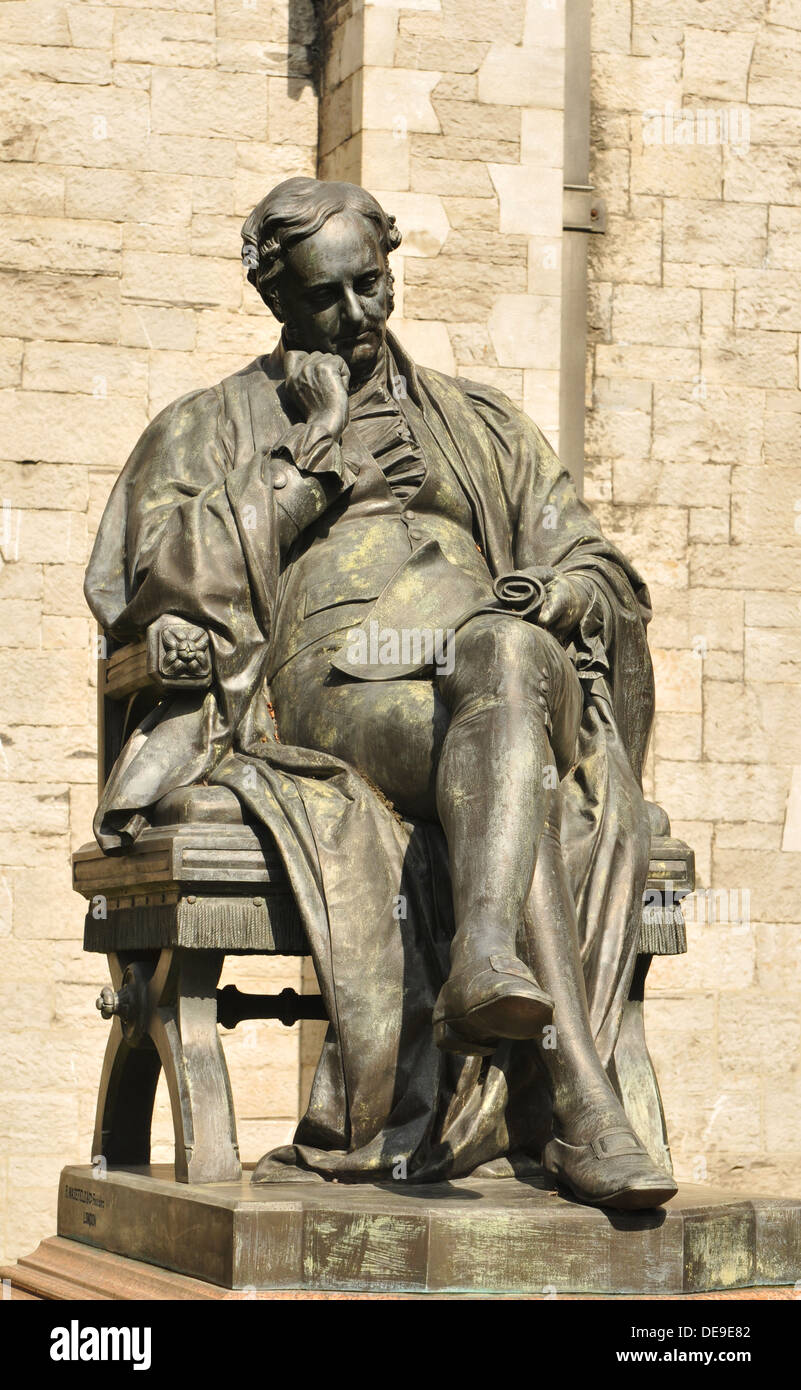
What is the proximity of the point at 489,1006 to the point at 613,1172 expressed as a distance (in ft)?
1.24

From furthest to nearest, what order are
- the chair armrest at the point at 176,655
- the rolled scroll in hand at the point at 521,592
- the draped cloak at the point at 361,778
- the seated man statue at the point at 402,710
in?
1. the chair armrest at the point at 176,655
2. the rolled scroll in hand at the point at 521,592
3. the draped cloak at the point at 361,778
4. the seated man statue at the point at 402,710

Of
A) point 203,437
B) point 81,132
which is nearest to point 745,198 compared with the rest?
point 81,132

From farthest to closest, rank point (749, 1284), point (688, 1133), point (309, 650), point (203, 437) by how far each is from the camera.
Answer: point (688, 1133) < point (203, 437) < point (309, 650) < point (749, 1284)

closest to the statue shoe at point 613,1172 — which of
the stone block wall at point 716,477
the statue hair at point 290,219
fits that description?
the statue hair at point 290,219

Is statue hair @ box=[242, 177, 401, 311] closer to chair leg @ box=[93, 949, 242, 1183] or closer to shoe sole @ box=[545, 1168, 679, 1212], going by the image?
chair leg @ box=[93, 949, 242, 1183]

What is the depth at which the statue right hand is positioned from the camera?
4691 millimetres

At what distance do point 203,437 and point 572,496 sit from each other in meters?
0.83

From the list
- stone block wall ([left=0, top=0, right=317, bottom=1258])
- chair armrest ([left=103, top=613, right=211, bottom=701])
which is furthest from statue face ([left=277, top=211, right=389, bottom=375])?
stone block wall ([left=0, top=0, right=317, bottom=1258])

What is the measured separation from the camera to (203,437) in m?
4.89

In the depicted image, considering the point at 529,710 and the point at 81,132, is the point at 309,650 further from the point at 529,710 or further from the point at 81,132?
the point at 81,132

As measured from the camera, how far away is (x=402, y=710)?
428cm

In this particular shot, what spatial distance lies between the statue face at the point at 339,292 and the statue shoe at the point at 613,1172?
186 centimetres

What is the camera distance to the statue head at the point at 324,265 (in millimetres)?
4727

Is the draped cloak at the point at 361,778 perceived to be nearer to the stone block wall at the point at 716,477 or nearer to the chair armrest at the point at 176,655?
the chair armrest at the point at 176,655
